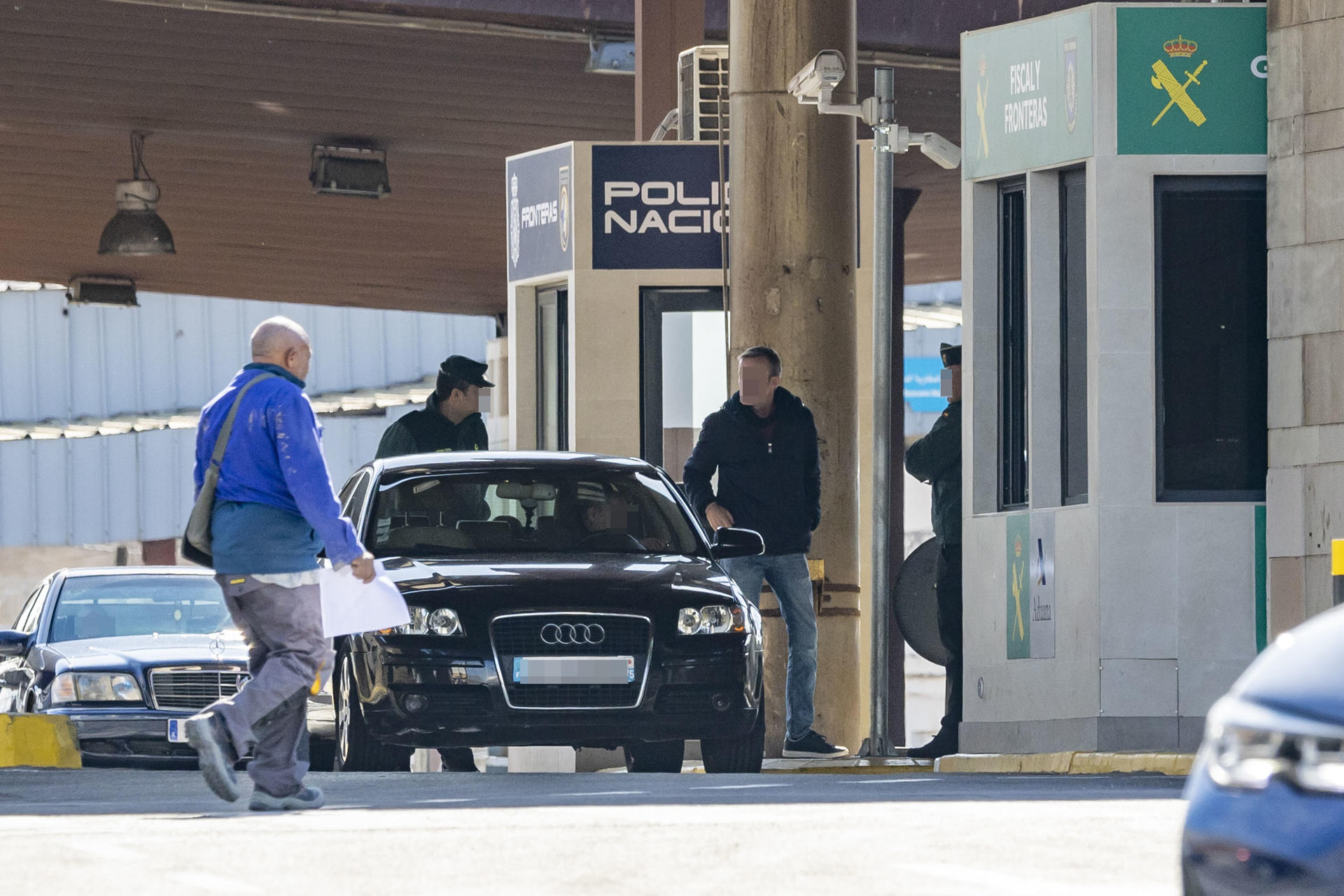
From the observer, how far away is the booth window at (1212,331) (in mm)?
14023

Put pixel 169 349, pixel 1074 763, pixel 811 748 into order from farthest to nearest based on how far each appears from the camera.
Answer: pixel 169 349, pixel 811 748, pixel 1074 763

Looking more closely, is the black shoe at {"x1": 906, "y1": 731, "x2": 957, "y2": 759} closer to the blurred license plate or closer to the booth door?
the booth door

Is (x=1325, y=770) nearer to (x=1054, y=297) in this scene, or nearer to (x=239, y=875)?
(x=239, y=875)

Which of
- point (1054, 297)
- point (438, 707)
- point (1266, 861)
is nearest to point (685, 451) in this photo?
point (1054, 297)

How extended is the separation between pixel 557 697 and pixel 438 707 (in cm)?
50

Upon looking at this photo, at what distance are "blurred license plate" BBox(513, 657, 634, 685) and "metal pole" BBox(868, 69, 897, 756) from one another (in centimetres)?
332

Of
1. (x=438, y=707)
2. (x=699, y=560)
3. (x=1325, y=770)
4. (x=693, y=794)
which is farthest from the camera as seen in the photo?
(x=699, y=560)

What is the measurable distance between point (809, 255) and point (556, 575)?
3.70 metres

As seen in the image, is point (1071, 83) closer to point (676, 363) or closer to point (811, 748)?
point (811, 748)

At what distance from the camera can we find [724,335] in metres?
17.3

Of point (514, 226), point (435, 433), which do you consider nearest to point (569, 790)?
point (435, 433)

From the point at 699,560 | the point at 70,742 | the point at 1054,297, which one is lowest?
the point at 70,742

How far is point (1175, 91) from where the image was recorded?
14.0 metres

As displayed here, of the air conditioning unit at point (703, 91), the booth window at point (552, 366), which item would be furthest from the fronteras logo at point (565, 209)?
the air conditioning unit at point (703, 91)
